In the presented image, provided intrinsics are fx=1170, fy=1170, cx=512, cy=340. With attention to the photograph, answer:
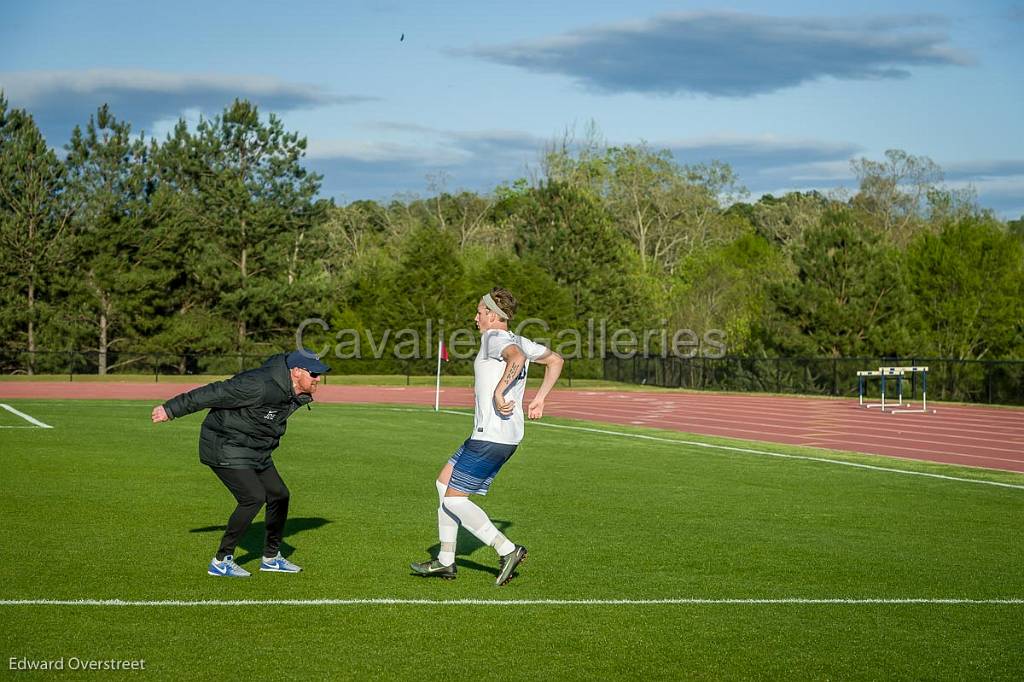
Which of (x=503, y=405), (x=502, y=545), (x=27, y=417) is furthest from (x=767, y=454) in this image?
(x=27, y=417)

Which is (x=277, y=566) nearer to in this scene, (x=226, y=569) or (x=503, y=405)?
(x=226, y=569)

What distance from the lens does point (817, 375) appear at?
46.9m

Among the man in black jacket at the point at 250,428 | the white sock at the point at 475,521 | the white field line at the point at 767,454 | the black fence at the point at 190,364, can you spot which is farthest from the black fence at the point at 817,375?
the man in black jacket at the point at 250,428

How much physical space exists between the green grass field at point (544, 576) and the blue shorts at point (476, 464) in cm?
78

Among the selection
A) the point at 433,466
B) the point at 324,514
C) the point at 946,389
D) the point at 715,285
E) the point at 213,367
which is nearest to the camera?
the point at 324,514

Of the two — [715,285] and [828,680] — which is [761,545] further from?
[715,285]

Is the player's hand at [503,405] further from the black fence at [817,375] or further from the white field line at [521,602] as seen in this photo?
the black fence at [817,375]

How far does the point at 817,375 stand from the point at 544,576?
3960cm

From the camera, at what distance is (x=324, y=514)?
12.4 metres

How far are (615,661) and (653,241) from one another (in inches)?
3108

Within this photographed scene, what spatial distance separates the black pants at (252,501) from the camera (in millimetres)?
8672

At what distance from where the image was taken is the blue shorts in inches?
330

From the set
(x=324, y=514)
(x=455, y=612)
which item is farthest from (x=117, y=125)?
(x=455, y=612)

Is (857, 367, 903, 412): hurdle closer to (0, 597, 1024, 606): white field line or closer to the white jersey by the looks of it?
(0, 597, 1024, 606): white field line
